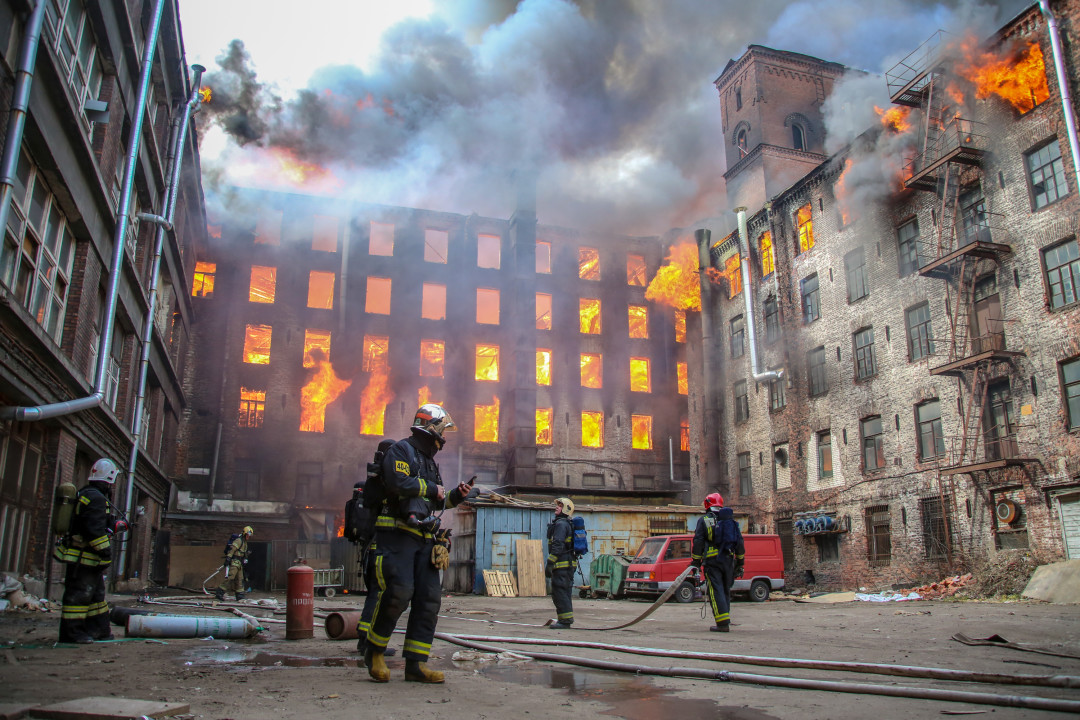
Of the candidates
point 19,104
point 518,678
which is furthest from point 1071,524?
point 19,104

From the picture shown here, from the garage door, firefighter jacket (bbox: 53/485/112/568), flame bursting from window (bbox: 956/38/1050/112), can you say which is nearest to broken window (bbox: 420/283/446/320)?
flame bursting from window (bbox: 956/38/1050/112)

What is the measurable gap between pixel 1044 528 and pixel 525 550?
44.3ft

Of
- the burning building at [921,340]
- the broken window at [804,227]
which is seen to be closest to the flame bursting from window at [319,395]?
the burning building at [921,340]

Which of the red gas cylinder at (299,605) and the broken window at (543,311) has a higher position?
the broken window at (543,311)

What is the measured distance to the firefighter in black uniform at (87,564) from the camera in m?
6.88

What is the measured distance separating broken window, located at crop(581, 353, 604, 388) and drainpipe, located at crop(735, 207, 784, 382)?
9.33 meters

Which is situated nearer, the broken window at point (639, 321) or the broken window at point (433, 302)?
the broken window at point (433, 302)

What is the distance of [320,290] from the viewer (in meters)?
35.4

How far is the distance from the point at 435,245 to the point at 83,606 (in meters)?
31.7

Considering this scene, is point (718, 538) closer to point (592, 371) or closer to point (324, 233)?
point (592, 371)

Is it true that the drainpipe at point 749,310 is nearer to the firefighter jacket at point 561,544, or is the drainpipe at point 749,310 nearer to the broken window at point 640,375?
the broken window at point 640,375

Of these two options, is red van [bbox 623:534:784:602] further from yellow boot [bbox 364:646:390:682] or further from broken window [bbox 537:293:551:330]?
broken window [bbox 537:293:551:330]

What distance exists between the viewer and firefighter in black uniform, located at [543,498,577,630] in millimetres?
9508

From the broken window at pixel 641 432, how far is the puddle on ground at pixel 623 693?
32021 millimetres
